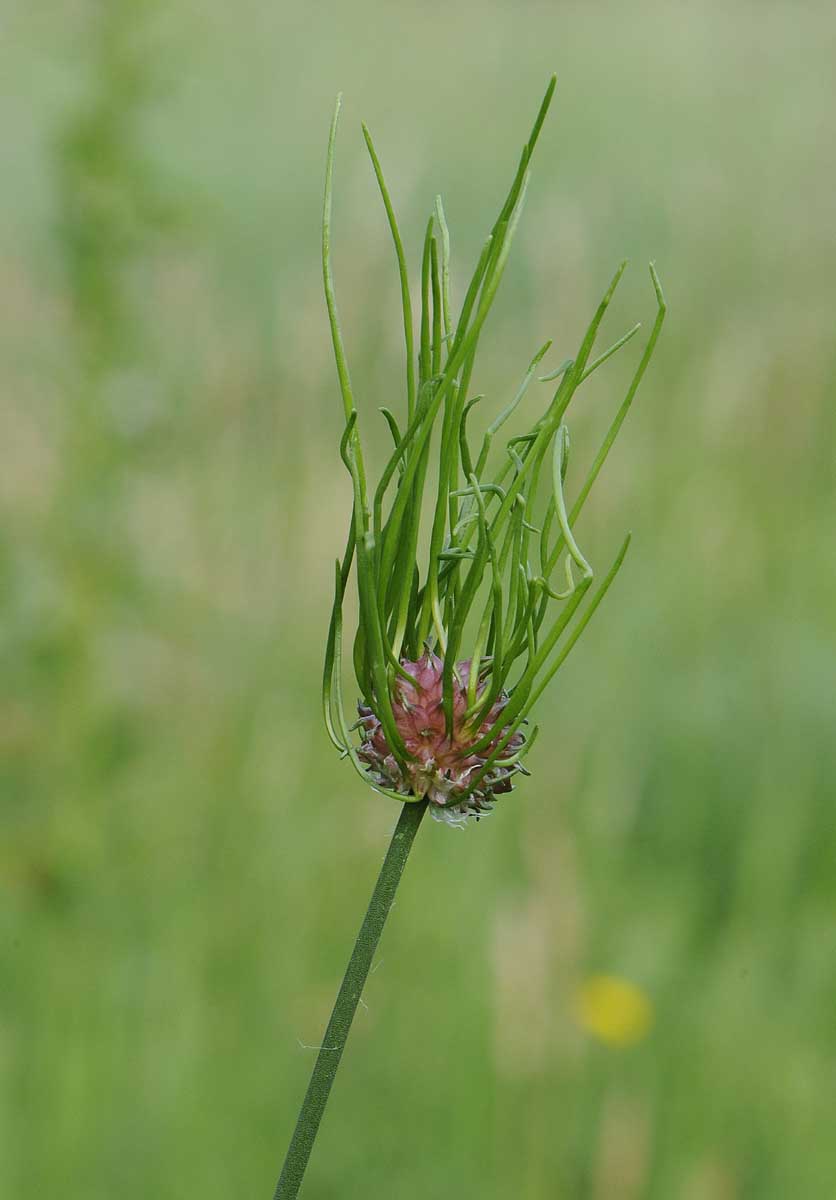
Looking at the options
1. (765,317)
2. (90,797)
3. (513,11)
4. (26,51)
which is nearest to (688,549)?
(765,317)

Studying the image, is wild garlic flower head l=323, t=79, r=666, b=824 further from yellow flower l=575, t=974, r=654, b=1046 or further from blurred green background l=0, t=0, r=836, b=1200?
yellow flower l=575, t=974, r=654, b=1046

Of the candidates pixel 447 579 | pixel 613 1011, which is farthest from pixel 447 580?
pixel 613 1011

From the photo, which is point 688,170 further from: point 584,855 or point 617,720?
point 584,855

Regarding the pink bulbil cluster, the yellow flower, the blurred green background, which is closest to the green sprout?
the pink bulbil cluster

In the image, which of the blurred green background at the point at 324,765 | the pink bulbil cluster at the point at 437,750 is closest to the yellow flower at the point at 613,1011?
the blurred green background at the point at 324,765

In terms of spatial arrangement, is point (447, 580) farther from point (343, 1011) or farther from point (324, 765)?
point (324, 765)
